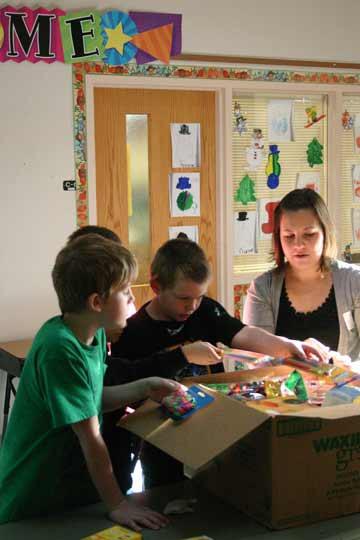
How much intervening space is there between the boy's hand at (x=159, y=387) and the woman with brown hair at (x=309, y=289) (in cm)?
77

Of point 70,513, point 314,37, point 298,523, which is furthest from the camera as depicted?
point 314,37

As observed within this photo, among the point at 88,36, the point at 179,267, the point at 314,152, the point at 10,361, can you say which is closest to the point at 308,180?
the point at 314,152

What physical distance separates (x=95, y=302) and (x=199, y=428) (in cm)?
34

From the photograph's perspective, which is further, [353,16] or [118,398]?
A: [353,16]

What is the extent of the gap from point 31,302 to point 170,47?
5.48 ft

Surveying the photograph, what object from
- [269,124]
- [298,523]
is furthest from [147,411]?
[269,124]

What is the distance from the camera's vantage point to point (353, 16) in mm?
4957

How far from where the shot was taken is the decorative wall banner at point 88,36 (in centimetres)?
397

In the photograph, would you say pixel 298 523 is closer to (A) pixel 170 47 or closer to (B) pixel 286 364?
(B) pixel 286 364

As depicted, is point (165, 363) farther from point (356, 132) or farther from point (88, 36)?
point (356, 132)

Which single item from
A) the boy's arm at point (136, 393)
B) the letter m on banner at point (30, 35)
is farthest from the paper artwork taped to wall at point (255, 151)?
the boy's arm at point (136, 393)

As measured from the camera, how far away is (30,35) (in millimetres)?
4008

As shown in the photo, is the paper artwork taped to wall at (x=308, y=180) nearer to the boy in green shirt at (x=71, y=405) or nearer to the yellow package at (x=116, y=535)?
the boy in green shirt at (x=71, y=405)

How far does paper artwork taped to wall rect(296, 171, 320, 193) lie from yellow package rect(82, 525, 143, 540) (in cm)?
383
